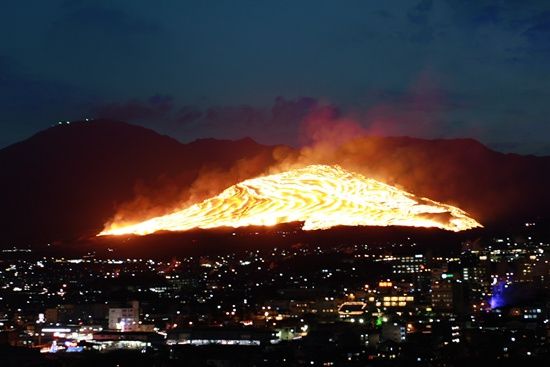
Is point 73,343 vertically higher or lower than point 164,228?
lower

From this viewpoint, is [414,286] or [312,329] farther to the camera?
[414,286]

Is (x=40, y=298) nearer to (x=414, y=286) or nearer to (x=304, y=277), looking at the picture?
(x=304, y=277)

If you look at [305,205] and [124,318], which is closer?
[124,318]

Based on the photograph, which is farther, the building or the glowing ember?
the glowing ember

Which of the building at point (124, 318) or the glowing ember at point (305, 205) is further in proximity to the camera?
the glowing ember at point (305, 205)

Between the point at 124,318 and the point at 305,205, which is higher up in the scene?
the point at 305,205

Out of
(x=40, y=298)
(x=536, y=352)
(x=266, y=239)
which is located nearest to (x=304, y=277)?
(x=266, y=239)

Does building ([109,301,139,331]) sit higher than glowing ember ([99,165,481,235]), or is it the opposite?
glowing ember ([99,165,481,235])

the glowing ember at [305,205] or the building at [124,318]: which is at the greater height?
the glowing ember at [305,205]
